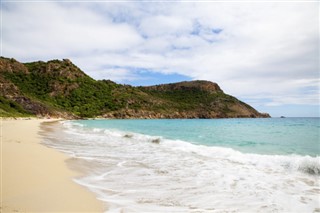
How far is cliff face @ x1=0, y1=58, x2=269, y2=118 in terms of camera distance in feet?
291

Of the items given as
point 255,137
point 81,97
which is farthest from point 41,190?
point 81,97

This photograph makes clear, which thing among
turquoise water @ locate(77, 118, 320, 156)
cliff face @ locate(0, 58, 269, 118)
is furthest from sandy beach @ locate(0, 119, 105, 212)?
cliff face @ locate(0, 58, 269, 118)

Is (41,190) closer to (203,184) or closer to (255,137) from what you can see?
(203,184)

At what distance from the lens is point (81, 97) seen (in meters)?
108

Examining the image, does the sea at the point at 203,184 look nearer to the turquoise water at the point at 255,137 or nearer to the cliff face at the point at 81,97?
the turquoise water at the point at 255,137

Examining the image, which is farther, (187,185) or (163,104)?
(163,104)

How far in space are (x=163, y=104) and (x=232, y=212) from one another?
403ft

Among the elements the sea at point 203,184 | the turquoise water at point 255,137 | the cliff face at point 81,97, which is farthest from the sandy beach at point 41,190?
the cliff face at point 81,97

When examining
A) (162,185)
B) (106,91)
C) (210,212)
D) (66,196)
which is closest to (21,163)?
(66,196)

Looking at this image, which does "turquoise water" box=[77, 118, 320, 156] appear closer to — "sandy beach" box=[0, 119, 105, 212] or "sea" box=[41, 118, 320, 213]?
"sea" box=[41, 118, 320, 213]

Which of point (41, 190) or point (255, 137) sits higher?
point (41, 190)

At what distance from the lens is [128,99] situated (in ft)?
383

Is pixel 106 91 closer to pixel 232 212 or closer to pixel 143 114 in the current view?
pixel 143 114

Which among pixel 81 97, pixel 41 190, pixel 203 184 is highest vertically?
pixel 81 97
